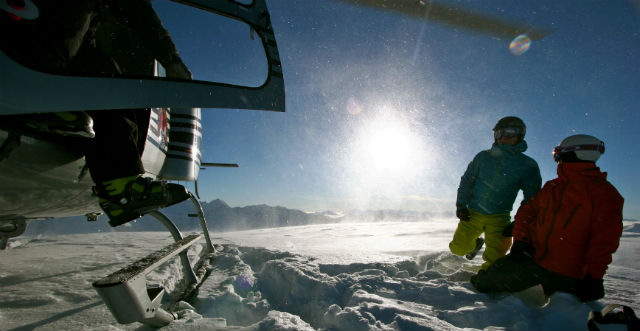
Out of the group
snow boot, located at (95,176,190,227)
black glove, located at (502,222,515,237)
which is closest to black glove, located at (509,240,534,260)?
black glove, located at (502,222,515,237)

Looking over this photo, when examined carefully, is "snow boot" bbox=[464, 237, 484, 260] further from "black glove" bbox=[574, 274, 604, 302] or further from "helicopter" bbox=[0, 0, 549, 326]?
"helicopter" bbox=[0, 0, 549, 326]

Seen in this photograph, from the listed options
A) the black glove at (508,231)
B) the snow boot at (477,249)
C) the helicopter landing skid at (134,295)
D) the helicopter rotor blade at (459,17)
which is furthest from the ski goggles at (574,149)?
the helicopter landing skid at (134,295)

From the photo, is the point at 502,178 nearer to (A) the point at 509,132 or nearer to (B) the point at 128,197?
(A) the point at 509,132

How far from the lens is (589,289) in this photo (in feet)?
4.84

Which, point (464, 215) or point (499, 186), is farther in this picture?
point (464, 215)

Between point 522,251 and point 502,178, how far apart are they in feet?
3.14

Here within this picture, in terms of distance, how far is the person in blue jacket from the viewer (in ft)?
8.02

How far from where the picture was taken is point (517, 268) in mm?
1720

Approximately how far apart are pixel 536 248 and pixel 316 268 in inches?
67.8

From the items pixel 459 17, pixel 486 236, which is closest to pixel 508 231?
pixel 486 236

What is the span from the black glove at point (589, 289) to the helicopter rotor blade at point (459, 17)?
223cm

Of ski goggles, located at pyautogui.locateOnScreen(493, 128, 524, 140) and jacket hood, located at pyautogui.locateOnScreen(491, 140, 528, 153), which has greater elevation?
ski goggles, located at pyautogui.locateOnScreen(493, 128, 524, 140)

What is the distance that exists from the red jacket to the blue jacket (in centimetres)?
72

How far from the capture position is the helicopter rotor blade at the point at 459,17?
93.2 inches
